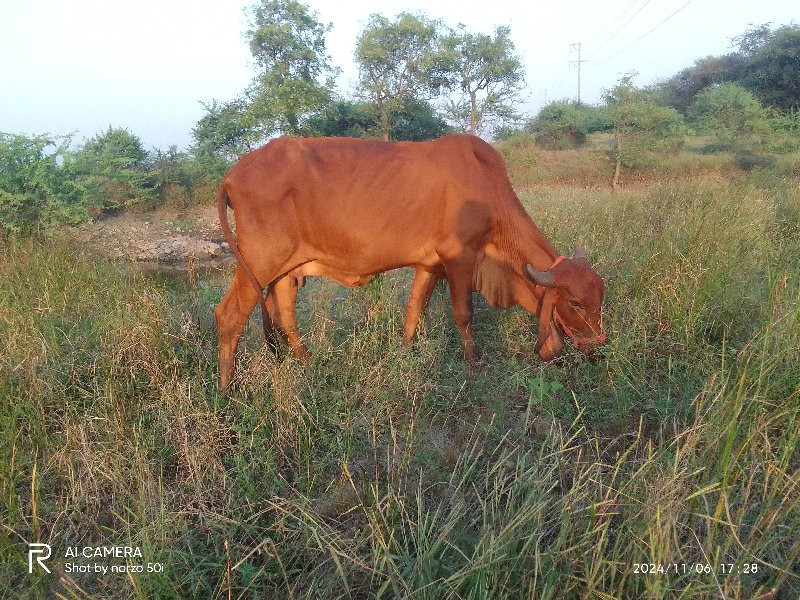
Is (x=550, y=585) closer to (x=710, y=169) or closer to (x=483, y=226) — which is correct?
(x=483, y=226)

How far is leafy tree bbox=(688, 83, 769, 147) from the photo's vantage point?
2156 centimetres

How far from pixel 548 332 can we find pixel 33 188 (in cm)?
1146

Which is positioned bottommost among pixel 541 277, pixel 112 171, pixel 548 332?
pixel 548 332

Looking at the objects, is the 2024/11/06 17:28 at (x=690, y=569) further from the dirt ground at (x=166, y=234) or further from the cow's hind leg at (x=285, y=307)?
the dirt ground at (x=166, y=234)

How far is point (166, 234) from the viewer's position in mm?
14516

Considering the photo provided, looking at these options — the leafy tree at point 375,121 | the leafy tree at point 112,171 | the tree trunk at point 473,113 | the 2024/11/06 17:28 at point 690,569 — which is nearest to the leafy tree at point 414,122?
the leafy tree at point 375,121

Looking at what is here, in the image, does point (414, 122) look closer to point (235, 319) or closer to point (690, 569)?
point (235, 319)

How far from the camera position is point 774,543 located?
193 cm

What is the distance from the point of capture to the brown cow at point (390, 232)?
390cm

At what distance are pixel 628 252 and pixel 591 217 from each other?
232 centimetres

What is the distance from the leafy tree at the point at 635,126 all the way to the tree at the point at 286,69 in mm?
10710

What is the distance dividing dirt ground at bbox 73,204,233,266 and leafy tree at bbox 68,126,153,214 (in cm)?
57

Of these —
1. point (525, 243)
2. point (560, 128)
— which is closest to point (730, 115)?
point (560, 128)

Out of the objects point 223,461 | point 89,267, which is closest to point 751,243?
point 223,461
